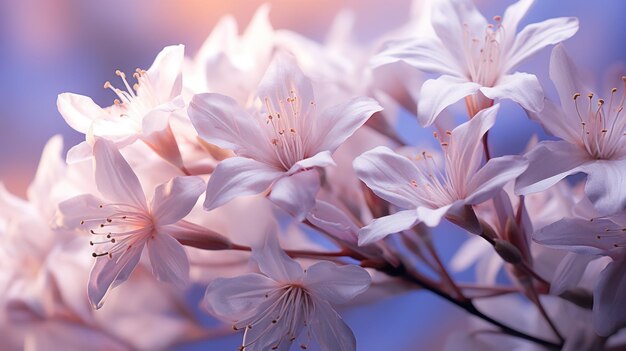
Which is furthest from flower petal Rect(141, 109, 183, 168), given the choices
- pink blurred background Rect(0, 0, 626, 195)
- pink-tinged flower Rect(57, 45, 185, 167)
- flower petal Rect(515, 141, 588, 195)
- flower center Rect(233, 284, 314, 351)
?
pink blurred background Rect(0, 0, 626, 195)

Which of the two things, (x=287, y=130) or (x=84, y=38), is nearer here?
(x=287, y=130)

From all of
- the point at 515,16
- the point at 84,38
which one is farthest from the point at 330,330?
the point at 84,38

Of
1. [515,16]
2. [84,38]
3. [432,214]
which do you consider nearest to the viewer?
[432,214]

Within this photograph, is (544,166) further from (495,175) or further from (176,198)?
(176,198)

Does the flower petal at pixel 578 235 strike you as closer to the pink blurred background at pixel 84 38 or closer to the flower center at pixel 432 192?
the flower center at pixel 432 192

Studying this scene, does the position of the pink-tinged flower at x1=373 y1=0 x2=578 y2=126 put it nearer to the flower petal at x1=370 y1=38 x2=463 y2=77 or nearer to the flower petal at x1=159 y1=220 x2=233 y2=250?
the flower petal at x1=370 y1=38 x2=463 y2=77

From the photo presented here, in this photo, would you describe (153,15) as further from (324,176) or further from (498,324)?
(498,324)

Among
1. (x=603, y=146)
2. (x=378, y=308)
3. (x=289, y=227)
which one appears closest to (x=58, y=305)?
(x=289, y=227)
